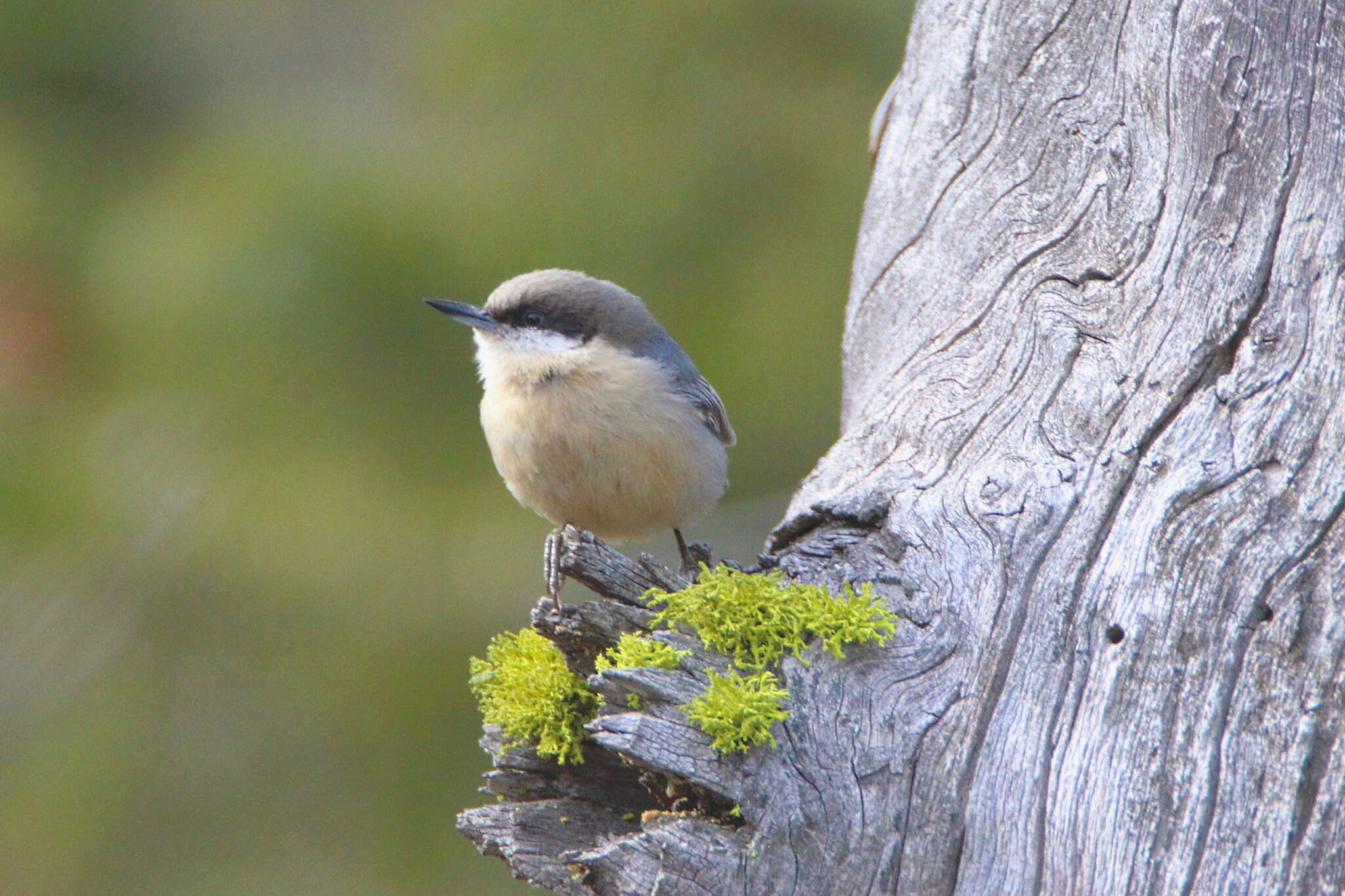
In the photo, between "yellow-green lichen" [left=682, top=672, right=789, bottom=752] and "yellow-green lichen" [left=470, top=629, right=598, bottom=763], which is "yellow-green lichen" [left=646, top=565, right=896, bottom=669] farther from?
"yellow-green lichen" [left=470, top=629, right=598, bottom=763]

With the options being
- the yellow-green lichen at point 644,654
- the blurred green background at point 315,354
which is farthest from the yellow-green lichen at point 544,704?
the blurred green background at point 315,354

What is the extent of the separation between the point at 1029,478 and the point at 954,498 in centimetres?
17

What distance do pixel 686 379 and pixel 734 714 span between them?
1848 millimetres

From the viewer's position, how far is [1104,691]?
2.31 metres

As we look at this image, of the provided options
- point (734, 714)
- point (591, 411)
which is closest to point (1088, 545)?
point (734, 714)

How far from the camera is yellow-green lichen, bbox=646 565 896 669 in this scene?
2385 mm

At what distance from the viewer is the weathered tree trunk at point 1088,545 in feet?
7.07

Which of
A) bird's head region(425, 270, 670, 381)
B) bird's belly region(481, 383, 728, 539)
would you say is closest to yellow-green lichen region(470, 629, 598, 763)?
bird's belly region(481, 383, 728, 539)

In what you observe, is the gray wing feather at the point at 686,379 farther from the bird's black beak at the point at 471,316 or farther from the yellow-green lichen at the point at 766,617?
the yellow-green lichen at the point at 766,617

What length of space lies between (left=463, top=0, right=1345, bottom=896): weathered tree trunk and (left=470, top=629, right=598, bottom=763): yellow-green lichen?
0.29 feet

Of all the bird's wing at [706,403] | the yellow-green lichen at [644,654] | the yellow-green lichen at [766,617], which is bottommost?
the yellow-green lichen at [644,654]

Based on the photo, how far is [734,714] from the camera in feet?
7.16

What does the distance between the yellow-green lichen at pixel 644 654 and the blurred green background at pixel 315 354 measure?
113 inches

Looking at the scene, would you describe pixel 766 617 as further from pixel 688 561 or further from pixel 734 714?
pixel 688 561
